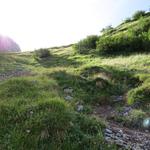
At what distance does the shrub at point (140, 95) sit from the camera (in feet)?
45.7

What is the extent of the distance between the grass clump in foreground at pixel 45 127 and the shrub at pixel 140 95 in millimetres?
4842

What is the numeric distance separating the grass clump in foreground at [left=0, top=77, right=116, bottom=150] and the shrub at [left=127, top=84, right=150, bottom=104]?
4842 mm

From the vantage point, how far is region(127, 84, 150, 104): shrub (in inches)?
548

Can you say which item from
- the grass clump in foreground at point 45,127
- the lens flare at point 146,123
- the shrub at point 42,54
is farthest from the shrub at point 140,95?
the shrub at point 42,54

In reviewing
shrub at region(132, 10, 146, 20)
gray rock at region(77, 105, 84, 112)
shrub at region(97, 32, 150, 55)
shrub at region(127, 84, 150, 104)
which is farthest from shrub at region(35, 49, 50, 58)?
gray rock at region(77, 105, 84, 112)

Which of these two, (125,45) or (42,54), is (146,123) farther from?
(42,54)

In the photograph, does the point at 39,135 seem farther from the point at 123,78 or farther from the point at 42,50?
the point at 42,50

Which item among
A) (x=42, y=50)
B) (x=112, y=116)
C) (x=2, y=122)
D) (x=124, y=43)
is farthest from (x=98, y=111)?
(x=42, y=50)

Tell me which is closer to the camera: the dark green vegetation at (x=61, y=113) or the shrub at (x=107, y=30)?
the dark green vegetation at (x=61, y=113)

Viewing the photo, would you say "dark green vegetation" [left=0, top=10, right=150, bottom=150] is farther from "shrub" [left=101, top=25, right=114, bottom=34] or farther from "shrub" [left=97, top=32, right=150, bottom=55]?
"shrub" [left=101, top=25, right=114, bottom=34]

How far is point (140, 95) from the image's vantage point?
14.3 meters

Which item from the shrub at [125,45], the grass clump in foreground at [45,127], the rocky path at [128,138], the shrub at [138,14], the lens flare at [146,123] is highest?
the shrub at [138,14]

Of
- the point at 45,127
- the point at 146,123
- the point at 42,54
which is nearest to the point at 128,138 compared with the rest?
the point at 146,123

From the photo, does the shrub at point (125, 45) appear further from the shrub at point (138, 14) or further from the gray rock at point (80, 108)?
the shrub at point (138, 14)
